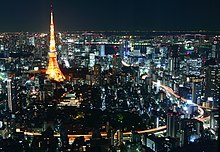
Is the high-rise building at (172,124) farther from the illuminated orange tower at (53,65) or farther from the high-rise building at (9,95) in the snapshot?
the illuminated orange tower at (53,65)

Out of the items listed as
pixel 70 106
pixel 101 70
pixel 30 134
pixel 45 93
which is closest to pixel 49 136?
pixel 30 134


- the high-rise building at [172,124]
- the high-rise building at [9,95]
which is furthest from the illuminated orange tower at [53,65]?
the high-rise building at [172,124]

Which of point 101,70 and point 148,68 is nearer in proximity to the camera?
point 101,70

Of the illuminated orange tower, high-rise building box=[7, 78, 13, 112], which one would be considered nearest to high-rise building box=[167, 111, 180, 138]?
high-rise building box=[7, 78, 13, 112]

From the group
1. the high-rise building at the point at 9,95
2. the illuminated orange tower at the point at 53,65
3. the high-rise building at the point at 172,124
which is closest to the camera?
the high-rise building at the point at 172,124

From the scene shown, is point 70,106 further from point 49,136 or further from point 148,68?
point 148,68

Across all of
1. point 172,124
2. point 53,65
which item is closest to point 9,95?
point 53,65

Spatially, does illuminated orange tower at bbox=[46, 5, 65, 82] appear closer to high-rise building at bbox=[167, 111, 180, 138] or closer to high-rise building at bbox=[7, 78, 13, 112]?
A: high-rise building at bbox=[7, 78, 13, 112]

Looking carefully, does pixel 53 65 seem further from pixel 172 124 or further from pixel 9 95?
pixel 172 124

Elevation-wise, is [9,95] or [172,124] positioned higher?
[9,95]

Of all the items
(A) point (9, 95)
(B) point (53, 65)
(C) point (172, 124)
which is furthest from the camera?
(B) point (53, 65)

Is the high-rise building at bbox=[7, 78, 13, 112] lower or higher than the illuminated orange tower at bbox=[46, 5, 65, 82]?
A: lower
